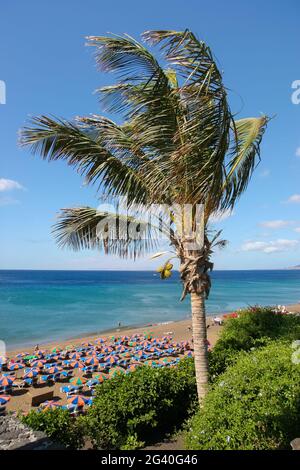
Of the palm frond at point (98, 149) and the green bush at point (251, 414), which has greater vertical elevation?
the palm frond at point (98, 149)

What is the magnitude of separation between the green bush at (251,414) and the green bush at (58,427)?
2.43 metres

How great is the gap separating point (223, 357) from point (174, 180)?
208 inches

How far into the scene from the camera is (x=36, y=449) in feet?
15.6

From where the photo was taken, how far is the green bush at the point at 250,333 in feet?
28.0

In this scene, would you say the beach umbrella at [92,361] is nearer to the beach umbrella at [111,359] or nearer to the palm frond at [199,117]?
the beach umbrella at [111,359]

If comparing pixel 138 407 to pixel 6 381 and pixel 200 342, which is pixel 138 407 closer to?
pixel 200 342

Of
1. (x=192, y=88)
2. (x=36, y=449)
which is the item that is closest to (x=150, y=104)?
(x=192, y=88)

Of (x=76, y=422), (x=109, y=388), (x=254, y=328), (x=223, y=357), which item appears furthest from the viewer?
(x=254, y=328)

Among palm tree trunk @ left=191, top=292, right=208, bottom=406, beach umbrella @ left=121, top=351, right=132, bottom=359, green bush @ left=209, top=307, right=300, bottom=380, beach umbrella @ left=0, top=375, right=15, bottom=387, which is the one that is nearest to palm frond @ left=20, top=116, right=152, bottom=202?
palm tree trunk @ left=191, top=292, right=208, bottom=406

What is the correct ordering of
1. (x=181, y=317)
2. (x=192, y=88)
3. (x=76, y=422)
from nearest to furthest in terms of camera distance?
(x=192, y=88), (x=76, y=422), (x=181, y=317)

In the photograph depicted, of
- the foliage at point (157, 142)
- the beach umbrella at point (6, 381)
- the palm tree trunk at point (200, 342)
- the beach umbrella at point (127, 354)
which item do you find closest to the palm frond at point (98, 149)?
the foliage at point (157, 142)

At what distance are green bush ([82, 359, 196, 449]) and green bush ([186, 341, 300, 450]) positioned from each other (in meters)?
1.55

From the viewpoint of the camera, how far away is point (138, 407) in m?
6.23
